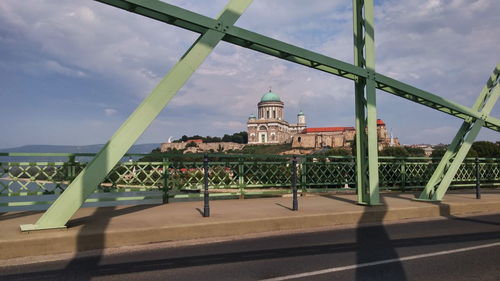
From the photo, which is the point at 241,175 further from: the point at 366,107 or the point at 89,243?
the point at 89,243

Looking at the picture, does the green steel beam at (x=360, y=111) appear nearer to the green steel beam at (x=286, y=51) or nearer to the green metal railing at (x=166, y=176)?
the green steel beam at (x=286, y=51)

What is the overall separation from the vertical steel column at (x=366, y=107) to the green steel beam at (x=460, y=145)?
89.2 inches

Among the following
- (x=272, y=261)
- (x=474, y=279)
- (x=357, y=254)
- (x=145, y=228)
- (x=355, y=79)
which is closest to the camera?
(x=474, y=279)

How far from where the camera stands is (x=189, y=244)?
6.15m

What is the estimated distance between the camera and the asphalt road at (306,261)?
14.7 ft

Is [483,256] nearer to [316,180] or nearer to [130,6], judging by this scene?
[130,6]


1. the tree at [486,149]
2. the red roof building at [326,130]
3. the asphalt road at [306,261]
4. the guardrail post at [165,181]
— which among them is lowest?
the asphalt road at [306,261]

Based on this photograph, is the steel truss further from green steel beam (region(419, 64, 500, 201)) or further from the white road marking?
the white road marking

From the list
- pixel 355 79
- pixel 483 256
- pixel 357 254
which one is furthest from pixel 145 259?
pixel 355 79

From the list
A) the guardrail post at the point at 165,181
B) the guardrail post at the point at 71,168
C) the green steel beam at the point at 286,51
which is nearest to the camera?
the green steel beam at the point at 286,51

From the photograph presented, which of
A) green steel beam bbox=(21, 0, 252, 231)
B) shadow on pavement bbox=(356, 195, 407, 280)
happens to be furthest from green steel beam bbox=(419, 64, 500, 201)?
green steel beam bbox=(21, 0, 252, 231)

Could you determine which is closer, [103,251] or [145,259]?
[145,259]

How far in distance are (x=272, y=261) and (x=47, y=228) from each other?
3.60 meters

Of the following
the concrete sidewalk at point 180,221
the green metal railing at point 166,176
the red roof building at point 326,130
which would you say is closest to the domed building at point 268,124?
the red roof building at point 326,130
